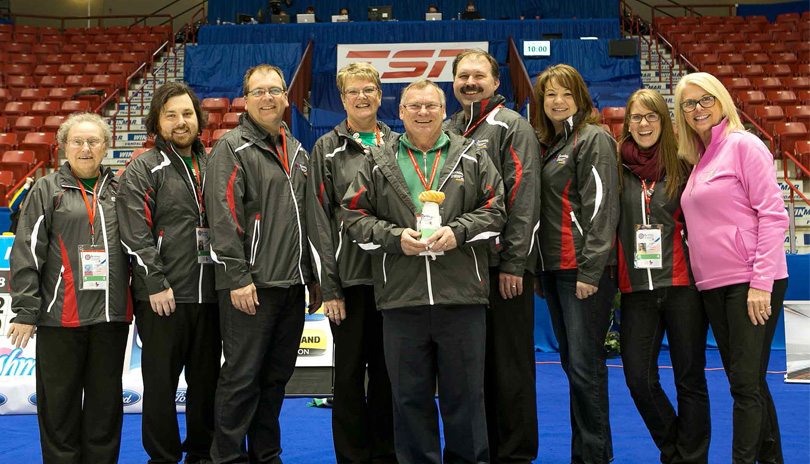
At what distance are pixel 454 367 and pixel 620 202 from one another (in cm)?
106

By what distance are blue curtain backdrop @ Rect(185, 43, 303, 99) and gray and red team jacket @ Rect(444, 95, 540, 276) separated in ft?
32.9

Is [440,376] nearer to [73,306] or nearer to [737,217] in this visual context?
[737,217]

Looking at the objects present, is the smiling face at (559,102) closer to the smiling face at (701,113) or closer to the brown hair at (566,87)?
the brown hair at (566,87)

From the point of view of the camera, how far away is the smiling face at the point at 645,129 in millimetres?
2854

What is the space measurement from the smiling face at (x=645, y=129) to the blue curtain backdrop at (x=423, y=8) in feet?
40.6

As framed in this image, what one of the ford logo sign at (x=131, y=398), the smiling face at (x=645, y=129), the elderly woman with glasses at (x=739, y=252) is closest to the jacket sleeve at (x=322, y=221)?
the smiling face at (x=645, y=129)

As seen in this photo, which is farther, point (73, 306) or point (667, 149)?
point (667, 149)

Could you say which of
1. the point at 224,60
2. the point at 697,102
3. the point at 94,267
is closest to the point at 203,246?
the point at 94,267

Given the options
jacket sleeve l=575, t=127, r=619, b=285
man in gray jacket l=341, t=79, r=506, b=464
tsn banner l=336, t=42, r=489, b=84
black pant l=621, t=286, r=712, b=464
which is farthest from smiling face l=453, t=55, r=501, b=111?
tsn banner l=336, t=42, r=489, b=84

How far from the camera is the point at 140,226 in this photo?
277cm

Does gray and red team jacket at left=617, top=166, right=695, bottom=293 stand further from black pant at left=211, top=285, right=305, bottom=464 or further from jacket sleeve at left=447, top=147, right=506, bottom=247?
black pant at left=211, top=285, right=305, bottom=464

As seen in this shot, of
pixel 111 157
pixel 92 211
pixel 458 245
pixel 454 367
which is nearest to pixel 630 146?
pixel 458 245

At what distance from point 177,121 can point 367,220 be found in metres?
1.07

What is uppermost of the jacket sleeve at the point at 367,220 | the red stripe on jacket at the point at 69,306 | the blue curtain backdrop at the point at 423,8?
the blue curtain backdrop at the point at 423,8
